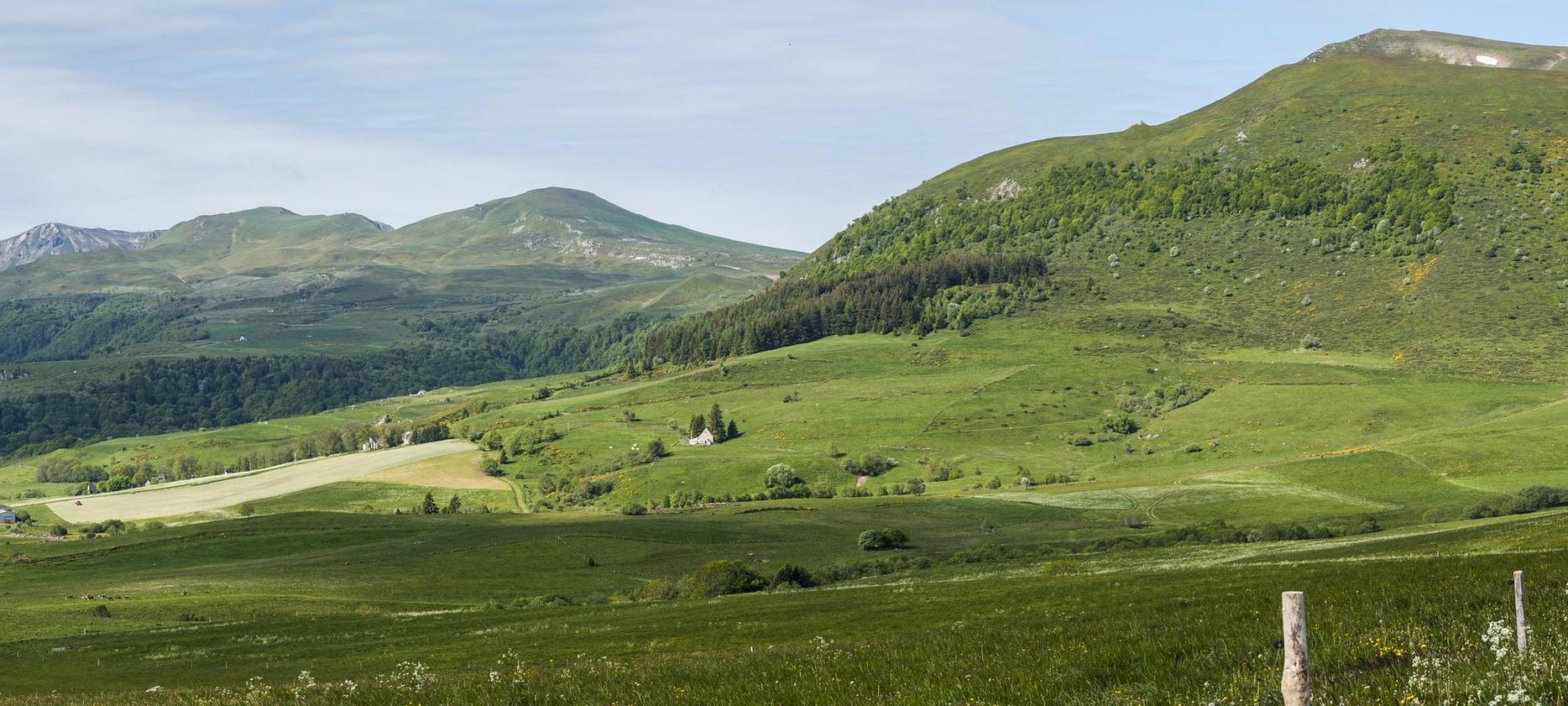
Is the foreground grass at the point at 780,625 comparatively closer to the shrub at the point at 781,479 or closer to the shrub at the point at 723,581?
the shrub at the point at 723,581

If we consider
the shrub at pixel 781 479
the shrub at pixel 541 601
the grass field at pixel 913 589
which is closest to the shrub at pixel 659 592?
the grass field at pixel 913 589

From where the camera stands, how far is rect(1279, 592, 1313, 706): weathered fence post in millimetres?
10203

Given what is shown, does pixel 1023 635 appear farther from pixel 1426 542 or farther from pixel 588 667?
pixel 1426 542

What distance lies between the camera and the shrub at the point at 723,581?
8669 cm

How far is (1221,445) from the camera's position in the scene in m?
193

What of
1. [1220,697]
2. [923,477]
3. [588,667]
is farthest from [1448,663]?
[923,477]

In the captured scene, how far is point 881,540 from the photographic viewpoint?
130375mm

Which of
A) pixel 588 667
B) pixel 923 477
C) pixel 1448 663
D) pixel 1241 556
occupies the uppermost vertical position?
pixel 1448 663

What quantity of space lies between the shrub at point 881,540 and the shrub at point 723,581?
4100 centimetres

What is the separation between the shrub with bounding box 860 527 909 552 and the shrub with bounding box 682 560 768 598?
4100 centimetres

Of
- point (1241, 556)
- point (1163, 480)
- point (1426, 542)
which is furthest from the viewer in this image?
point (1163, 480)

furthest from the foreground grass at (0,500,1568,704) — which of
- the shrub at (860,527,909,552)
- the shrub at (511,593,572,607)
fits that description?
the shrub at (511,593,572,607)

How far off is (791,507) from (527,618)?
102075 millimetres

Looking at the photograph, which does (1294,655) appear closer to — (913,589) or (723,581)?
(913,589)
